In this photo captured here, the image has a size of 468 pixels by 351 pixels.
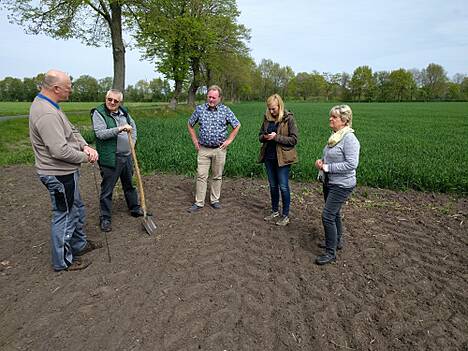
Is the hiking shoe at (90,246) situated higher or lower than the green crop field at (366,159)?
lower

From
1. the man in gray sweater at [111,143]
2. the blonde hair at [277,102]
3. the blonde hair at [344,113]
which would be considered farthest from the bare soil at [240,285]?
the blonde hair at [344,113]

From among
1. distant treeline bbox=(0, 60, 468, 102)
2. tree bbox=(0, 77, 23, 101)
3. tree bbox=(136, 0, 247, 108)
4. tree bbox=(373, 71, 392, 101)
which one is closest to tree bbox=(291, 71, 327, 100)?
distant treeline bbox=(0, 60, 468, 102)

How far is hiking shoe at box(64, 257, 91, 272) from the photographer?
3922 mm

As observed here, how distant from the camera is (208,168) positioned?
18.6ft

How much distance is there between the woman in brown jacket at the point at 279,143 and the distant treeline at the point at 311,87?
208ft

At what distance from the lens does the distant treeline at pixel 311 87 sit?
219 feet

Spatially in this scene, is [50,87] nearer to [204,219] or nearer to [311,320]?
[204,219]

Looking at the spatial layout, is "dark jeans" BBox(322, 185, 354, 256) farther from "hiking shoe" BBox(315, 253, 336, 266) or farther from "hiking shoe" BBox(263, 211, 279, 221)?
"hiking shoe" BBox(263, 211, 279, 221)

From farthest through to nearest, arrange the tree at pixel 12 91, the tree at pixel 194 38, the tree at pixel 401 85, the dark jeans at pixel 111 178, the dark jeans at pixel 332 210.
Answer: the tree at pixel 401 85 → the tree at pixel 12 91 → the tree at pixel 194 38 → the dark jeans at pixel 111 178 → the dark jeans at pixel 332 210

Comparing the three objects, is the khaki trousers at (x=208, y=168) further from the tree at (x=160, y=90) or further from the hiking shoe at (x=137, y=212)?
the tree at (x=160, y=90)

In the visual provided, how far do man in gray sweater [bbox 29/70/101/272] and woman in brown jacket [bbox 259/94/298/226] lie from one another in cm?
255

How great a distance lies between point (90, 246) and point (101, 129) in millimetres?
1689

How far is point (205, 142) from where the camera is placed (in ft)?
17.6

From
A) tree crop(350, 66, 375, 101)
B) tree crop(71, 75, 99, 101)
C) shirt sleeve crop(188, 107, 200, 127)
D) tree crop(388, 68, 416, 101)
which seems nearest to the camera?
shirt sleeve crop(188, 107, 200, 127)
